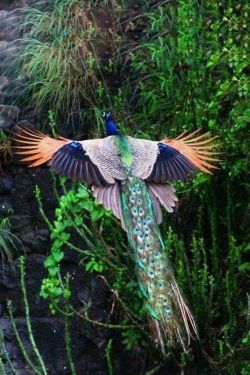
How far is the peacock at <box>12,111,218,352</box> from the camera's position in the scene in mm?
4844

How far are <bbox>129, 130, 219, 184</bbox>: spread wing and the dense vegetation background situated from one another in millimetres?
281

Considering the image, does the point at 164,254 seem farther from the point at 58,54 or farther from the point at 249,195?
the point at 58,54

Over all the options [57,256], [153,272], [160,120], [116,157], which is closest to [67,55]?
[160,120]

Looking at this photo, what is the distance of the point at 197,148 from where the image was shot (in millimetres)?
5195

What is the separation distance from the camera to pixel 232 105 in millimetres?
5699

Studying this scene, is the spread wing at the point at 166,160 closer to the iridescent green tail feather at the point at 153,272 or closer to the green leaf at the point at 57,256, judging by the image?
the iridescent green tail feather at the point at 153,272

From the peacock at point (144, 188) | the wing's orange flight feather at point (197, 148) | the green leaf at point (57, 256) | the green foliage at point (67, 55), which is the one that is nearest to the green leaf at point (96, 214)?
the green leaf at point (57, 256)

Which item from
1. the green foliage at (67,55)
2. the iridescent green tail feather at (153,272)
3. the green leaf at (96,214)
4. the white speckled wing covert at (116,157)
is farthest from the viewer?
the green foliage at (67,55)

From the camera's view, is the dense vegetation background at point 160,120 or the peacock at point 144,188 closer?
the peacock at point 144,188

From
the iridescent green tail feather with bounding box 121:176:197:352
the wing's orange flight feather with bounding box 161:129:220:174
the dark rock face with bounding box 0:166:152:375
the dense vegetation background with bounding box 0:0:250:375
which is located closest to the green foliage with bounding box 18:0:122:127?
the dense vegetation background with bounding box 0:0:250:375

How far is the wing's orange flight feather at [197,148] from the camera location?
201 inches

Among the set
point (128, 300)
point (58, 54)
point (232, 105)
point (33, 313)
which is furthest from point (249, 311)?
point (58, 54)

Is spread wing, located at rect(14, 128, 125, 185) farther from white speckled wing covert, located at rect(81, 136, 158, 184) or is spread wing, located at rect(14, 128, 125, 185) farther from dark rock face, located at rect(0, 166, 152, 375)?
dark rock face, located at rect(0, 166, 152, 375)

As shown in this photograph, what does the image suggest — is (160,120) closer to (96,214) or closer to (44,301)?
(96,214)
